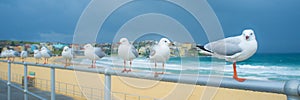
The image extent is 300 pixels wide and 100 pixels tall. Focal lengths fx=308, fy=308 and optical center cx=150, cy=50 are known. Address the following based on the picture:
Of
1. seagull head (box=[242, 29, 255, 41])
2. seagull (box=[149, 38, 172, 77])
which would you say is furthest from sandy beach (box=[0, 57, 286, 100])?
seagull head (box=[242, 29, 255, 41])

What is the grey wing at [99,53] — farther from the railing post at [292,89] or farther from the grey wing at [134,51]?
the railing post at [292,89]

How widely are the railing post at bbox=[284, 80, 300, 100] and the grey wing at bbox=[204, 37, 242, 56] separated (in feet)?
2.27

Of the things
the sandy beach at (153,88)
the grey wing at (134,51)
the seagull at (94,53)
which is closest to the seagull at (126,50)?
the grey wing at (134,51)

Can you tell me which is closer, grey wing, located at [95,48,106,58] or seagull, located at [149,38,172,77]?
seagull, located at [149,38,172,77]

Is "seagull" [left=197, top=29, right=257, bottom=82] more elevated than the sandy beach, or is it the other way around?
"seagull" [left=197, top=29, right=257, bottom=82]

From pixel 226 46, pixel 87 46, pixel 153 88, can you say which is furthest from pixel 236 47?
pixel 153 88

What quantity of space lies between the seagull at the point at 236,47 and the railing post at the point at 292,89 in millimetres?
660

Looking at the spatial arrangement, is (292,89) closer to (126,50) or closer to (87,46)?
(126,50)

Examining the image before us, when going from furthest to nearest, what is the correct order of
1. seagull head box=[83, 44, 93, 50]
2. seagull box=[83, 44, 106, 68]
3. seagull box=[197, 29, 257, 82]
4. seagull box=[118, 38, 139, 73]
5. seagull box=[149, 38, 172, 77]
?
seagull box=[83, 44, 106, 68], seagull head box=[83, 44, 93, 50], seagull box=[118, 38, 139, 73], seagull box=[149, 38, 172, 77], seagull box=[197, 29, 257, 82]

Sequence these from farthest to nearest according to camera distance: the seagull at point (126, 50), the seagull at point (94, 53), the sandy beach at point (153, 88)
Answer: the seagull at point (94, 53)
the seagull at point (126, 50)
the sandy beach at point (153, 88)

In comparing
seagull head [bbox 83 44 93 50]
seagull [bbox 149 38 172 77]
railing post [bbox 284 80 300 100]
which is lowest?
railing post [bbox 284 80 300 100]

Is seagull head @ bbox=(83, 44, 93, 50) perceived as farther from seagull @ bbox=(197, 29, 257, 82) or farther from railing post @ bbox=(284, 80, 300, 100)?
railing post @ bbox=(284, 80, 300, 100)

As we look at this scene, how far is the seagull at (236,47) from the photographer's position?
1.46 metres

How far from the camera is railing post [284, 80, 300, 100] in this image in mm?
743
